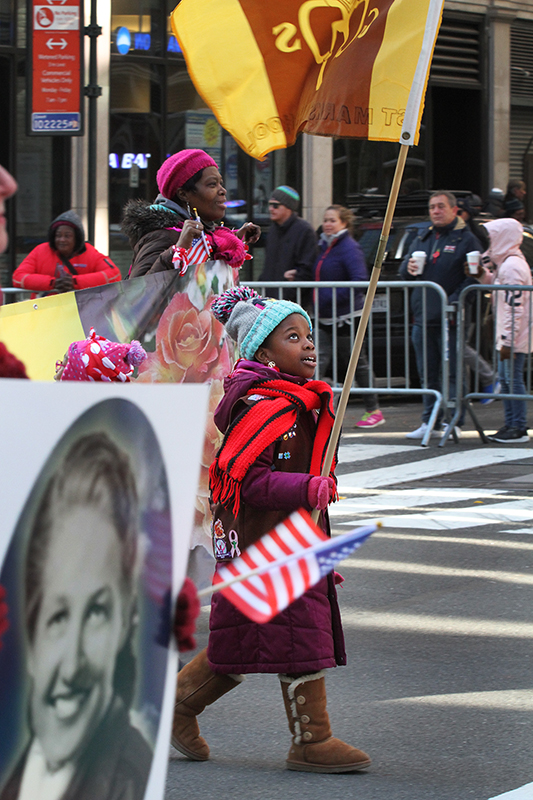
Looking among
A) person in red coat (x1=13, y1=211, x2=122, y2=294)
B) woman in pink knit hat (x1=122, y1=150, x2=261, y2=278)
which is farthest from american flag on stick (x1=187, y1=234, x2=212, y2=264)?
person in red coat (x1=13, y1=211, x2=122, y2=294)

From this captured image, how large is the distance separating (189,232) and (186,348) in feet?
1.56

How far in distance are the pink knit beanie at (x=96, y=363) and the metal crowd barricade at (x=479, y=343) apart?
5879 mm

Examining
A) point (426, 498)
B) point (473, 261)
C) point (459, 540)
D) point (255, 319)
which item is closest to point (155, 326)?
point (255, 319)

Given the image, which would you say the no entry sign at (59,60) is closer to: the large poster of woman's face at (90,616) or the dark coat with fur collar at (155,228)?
the dark coat with fur collar at (155,228)

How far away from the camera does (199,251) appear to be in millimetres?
5078

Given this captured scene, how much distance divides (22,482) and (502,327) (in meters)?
8.82

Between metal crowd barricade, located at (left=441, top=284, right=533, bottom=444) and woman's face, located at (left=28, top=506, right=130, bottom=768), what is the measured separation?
8212mm

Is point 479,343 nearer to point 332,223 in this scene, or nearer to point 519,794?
point 332,223

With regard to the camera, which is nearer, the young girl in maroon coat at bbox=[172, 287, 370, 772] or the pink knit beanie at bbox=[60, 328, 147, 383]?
the young girl in maroon coat at bbox=[172, 287, 370, 772]

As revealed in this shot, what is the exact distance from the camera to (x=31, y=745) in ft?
6.01

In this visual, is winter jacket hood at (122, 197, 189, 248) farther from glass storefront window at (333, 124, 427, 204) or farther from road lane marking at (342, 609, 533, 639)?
glass storefront window at (333, 124, 427, 204)

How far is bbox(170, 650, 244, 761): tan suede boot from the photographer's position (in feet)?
12.4

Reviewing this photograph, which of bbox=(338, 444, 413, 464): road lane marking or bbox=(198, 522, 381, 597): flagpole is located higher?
bbox=(198, 522, 381, 597): flagpole

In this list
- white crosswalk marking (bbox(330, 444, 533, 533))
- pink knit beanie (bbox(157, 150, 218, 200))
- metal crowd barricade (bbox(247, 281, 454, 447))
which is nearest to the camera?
pink knit beanie (bbox(157, 150, 218, 200))
